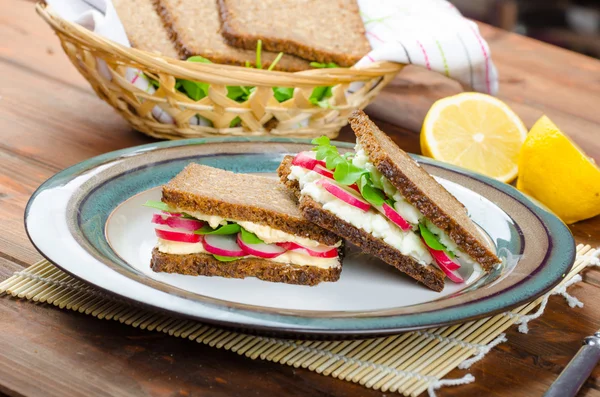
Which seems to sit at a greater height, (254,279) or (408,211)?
(408,211)

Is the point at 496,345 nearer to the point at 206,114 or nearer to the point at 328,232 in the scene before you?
the point at 328,232

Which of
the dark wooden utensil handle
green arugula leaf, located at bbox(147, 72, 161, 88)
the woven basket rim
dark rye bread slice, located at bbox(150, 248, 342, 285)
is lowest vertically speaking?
the dark wooden utensil handle

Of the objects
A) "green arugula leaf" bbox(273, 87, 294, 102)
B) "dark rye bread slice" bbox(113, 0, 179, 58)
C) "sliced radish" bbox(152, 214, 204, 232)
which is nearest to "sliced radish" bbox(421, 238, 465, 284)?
"sliced radish" bbox(152, 214, 204, 232)

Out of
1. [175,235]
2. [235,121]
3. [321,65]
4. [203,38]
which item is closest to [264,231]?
[175,235]

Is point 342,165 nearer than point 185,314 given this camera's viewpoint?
No

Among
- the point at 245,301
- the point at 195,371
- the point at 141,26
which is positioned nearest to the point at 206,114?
the point at 141,26

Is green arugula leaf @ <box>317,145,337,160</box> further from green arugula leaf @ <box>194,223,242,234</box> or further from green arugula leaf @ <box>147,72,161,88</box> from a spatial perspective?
green arugula leaf @ <box>147,72,161,88</box>

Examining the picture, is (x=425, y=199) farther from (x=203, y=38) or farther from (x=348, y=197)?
(x=203, y=38)
